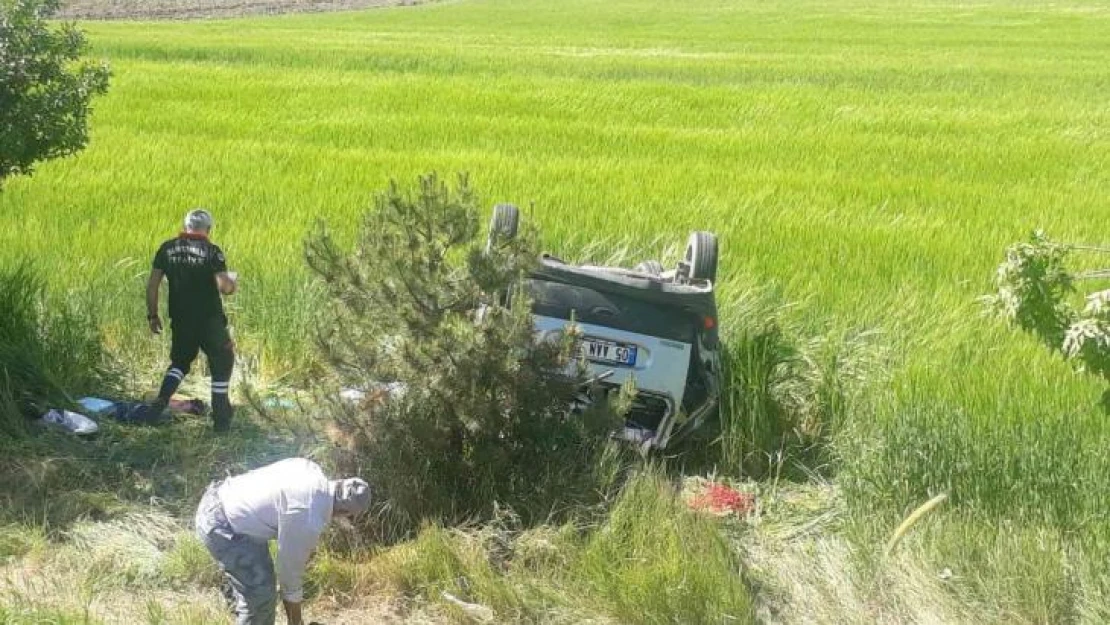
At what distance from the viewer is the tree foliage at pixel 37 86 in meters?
5.52

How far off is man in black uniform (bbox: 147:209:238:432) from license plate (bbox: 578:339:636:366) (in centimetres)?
150

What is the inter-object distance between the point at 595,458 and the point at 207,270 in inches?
70.9

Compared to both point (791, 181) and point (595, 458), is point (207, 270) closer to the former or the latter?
point (595, 458)

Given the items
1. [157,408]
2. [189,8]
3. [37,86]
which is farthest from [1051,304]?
[189,8]

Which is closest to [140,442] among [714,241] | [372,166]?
[714,241]

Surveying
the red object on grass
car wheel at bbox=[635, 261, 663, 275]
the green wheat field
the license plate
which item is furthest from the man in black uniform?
the red object on grass

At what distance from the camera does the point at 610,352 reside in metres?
5.18

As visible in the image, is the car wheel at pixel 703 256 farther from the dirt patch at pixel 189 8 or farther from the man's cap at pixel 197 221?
the dirt patch at pixel 189 8

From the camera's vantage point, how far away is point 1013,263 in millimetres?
3043

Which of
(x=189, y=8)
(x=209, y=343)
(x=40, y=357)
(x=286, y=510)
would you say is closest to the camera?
(x=286, y=510)

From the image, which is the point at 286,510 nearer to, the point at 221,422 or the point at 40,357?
the point at 221,422

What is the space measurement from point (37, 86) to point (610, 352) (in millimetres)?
2775

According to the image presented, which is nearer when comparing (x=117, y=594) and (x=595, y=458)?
(x=117, y=594)

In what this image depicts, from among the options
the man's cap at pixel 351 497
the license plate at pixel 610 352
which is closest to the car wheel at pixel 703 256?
the license plate at pixel 610 352
